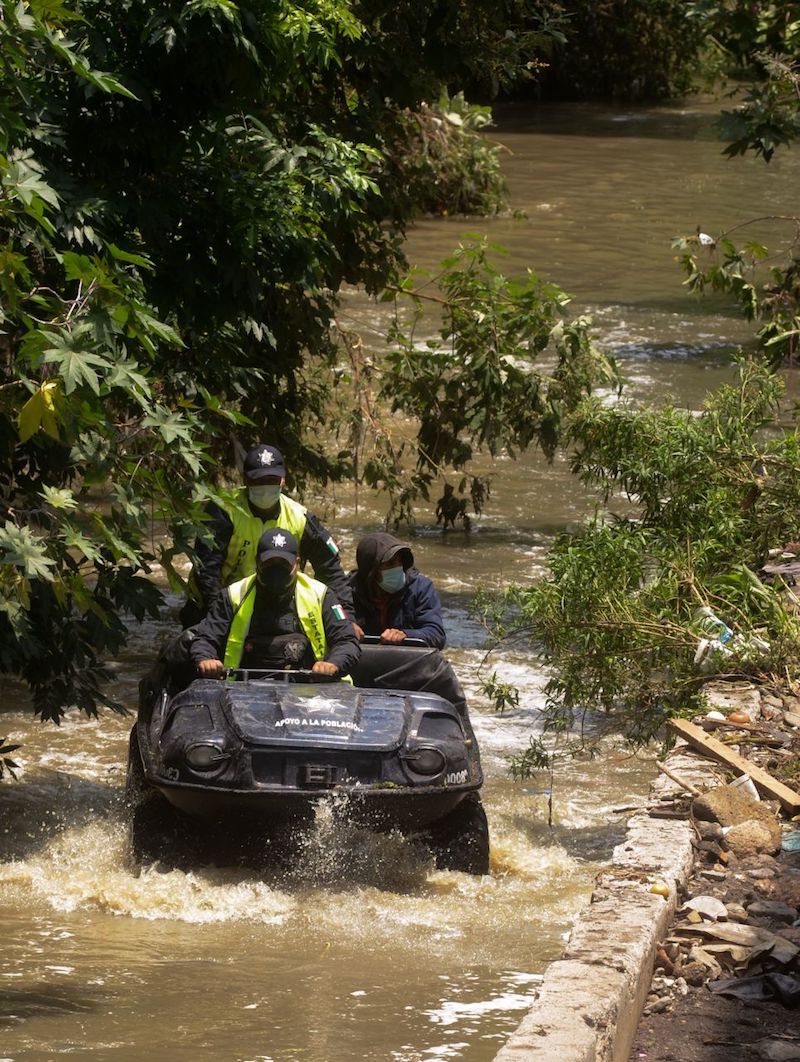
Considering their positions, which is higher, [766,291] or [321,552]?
[766,291]

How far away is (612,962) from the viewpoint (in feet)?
18.7

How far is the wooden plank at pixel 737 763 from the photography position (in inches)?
298

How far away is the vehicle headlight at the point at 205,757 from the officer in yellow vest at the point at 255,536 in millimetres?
1789

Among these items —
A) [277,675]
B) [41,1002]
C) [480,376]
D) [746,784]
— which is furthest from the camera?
[480,376]

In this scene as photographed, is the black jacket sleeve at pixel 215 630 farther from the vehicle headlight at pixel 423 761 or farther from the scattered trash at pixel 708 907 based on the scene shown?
the scattered trash at pixel 708 907

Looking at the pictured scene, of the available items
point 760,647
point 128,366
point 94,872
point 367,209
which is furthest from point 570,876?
point 367,209

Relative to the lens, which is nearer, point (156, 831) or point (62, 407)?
point (62, 407)

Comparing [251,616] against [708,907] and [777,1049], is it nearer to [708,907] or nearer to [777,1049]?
[708,907]

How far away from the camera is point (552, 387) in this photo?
45.4ft

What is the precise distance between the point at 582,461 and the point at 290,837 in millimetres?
3413

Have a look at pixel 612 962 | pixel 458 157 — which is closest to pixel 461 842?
pixel 612 962

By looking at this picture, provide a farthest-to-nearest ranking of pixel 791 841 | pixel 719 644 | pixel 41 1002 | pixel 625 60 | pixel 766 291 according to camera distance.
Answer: pixel 625 60
pixel 766 291
pixel 719 644
pixel 791 841
pixel 41 1002

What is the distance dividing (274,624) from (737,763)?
2633 mm

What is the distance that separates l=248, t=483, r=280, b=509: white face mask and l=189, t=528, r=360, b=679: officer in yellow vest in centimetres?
74
